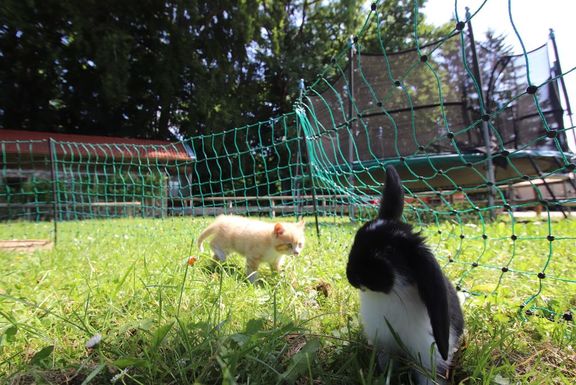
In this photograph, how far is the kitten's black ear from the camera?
4.29 feet

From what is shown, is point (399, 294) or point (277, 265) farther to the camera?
point (277, 265)

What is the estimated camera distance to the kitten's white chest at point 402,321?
3.61 feet

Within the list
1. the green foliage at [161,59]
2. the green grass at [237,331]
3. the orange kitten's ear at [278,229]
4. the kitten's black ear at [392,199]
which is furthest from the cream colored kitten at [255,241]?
the green foliage at [161,59]

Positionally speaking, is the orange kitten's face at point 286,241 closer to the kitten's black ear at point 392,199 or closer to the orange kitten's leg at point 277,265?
the orange kitten's leg at point 277,265

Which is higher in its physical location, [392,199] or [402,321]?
[392,199]

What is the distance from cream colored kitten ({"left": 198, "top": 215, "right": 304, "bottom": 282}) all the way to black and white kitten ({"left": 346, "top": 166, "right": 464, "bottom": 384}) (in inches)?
52.0

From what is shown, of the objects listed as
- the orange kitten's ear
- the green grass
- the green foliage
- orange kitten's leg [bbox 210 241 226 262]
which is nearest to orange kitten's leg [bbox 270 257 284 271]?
the orange kitten's ear

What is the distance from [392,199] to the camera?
1.31m

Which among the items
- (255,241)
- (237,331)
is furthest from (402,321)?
(255,241)

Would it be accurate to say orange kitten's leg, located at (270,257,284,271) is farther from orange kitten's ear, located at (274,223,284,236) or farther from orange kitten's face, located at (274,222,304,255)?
Answer: orange kitten's ear, located at (274,223,284,236)

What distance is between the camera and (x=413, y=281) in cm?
107

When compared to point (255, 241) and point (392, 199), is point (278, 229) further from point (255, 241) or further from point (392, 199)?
point (392, 199)

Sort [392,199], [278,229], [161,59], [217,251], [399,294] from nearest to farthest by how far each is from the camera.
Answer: [399,294] < [392,199] < [278,229] < [217,251] < [161,59]

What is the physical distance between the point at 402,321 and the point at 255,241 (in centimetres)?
173
